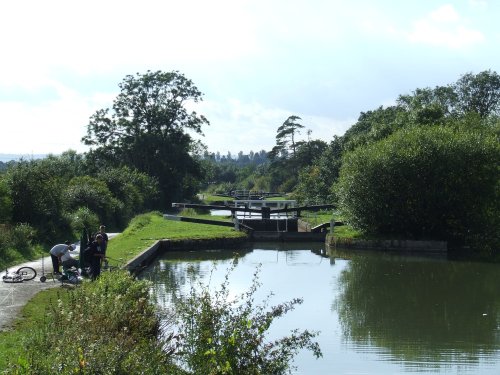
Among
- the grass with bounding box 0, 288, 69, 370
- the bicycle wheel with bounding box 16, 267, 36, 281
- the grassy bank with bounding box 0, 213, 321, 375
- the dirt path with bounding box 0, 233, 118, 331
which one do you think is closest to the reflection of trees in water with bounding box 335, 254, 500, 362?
the grassy bank with bounding box 0, 213, 321, 375

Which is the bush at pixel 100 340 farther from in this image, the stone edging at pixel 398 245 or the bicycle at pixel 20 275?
the stone edging at pixel 398 245

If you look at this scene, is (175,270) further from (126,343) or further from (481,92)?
(481,92)

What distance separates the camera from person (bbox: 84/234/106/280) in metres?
21.1

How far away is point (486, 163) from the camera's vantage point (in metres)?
37.7

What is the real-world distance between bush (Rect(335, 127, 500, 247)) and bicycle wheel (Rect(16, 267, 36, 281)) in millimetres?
21306

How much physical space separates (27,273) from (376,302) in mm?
10715

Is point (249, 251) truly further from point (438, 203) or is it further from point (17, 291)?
point (17, 291)

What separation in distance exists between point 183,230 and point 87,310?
29752 millimetres

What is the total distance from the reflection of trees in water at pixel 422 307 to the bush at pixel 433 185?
4.61 meters

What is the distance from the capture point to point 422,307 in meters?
22.4

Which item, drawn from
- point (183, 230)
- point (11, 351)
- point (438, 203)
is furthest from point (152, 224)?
point (11, 351)

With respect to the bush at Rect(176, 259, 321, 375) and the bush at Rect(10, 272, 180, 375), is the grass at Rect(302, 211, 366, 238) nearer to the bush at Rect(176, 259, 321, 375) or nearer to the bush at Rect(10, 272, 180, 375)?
the bush at Rect(10, 272, 180, 375)

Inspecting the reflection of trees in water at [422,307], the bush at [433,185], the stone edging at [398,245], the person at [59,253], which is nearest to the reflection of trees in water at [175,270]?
the person at [59,253]

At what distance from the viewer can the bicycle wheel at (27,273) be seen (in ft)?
68.5
